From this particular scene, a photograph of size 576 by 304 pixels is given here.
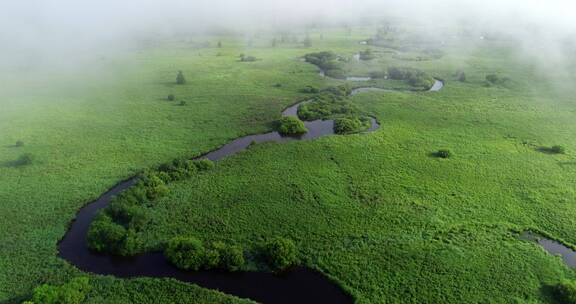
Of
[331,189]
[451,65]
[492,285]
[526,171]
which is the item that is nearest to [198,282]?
[331,189]

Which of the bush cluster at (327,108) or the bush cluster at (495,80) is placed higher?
the bush cluster at (495,80)

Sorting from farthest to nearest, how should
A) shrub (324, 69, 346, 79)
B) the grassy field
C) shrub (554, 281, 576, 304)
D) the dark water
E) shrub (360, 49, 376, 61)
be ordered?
shrub (360, 49, 376, 61) → shrub (324, 69, 346, 79) → the dark water → the grassy field → shrub (554, 281, 576, 304)

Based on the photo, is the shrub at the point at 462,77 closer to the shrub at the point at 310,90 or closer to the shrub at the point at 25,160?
the shrub at the point at 310,90

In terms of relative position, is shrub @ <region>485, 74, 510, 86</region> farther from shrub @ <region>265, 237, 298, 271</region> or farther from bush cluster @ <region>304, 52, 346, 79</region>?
shrub @ <region>265, 237, 298, 271</region>

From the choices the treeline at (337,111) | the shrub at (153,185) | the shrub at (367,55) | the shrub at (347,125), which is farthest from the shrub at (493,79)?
the shrub at (153,185)

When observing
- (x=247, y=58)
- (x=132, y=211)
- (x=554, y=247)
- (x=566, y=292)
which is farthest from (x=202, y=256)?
(x=247, y=58)

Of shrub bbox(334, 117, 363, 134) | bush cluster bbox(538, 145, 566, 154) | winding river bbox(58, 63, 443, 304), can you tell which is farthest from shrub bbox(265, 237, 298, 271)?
bush cluster bbox(538, 145, 566, 154)

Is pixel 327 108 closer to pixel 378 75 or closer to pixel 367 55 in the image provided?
pixel 378 75
